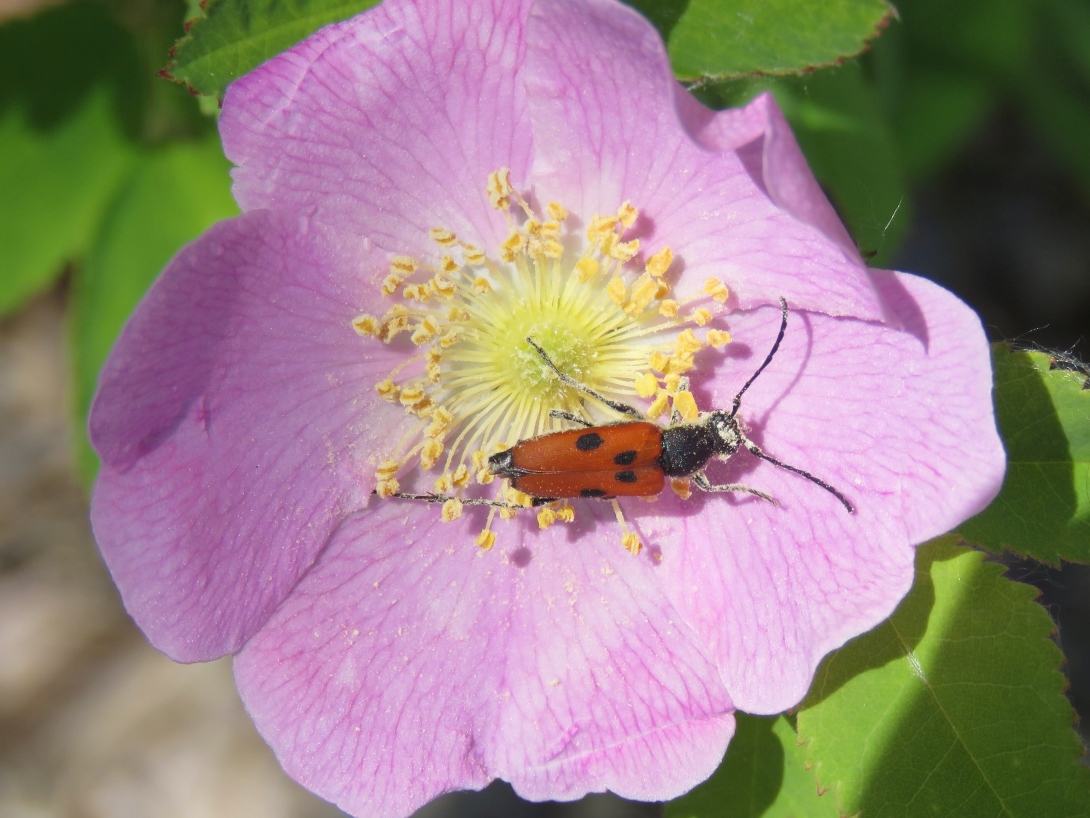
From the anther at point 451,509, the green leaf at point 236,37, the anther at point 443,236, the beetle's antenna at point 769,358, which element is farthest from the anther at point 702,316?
the green leaf at point 236,37

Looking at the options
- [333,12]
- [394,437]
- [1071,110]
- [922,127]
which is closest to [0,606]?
[394,437]

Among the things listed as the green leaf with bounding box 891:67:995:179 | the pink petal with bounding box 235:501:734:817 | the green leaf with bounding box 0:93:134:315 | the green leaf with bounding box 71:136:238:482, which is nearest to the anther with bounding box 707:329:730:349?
the pink petal with bounding box 235:501:734:817

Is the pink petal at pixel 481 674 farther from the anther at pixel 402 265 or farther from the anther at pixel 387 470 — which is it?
the anther at pixel 402 265

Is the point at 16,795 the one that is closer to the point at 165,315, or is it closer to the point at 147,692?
the point at 147,692

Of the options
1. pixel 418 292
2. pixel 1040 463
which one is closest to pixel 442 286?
pixel 418 292

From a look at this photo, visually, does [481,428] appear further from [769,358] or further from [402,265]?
[769,358]

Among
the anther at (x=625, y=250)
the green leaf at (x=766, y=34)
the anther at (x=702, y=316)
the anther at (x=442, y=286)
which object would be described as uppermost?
the green leaf at (x=766, y=34)
